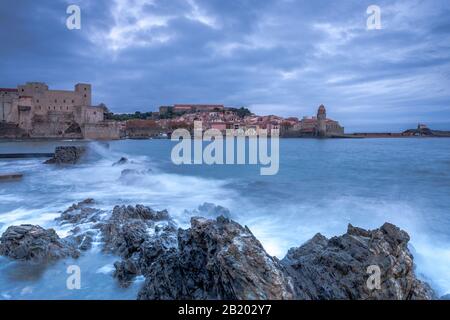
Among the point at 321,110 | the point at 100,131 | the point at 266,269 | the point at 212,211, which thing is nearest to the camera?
the point at 266,269

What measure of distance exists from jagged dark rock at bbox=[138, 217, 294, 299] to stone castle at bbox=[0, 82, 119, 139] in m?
43.4

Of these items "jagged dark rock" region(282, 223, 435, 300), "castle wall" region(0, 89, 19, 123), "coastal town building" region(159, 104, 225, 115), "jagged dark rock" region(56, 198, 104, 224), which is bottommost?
"jagged dark rock" region(56, 198, 104, 224)

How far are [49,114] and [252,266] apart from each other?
4692 cm

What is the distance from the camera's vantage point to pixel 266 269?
267 centimetres

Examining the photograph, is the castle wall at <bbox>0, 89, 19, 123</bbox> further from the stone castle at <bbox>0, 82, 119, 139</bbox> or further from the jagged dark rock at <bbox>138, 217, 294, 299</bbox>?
the jagged dark rock at <bbox>138, 217, 294, 299</bbox>

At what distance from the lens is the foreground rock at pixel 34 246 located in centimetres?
455

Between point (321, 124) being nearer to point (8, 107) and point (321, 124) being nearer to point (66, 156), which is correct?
point (8, 107)

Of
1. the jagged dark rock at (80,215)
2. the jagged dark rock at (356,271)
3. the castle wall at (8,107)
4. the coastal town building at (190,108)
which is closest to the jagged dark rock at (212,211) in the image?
the jagged dark rock at (80,215)

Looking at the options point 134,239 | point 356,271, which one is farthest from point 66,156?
point 356,271

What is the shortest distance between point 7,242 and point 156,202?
4.45 m

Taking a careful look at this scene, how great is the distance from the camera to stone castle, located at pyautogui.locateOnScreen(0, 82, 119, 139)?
40.5 meters

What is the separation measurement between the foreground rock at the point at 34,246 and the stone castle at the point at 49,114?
41.0 metres

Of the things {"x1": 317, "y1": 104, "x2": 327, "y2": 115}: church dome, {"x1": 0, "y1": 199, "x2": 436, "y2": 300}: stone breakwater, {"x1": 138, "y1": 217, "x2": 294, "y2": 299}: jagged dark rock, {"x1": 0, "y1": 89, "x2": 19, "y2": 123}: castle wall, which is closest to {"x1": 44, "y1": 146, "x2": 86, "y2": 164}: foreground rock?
{"x1": 0, "y1": 199, "x2": 436, "y2": 300}: stone breakwater
